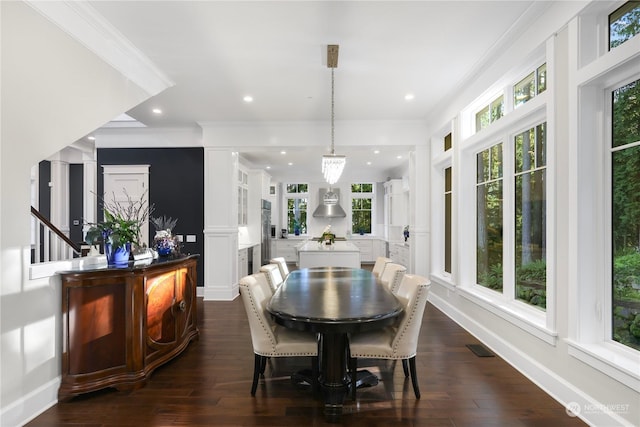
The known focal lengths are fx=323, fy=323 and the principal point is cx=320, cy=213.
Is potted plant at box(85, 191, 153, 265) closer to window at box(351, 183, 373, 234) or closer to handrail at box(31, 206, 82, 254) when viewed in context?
handrail at box(31, 206, 82, 254)

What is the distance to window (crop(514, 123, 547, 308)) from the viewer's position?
277 cm

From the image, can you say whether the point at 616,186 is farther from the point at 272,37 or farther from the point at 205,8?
the point at 205,8

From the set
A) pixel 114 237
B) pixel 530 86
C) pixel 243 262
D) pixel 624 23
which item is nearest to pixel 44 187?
pixel 243 262

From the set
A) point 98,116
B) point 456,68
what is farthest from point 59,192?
point 456,68

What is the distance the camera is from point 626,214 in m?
1.98

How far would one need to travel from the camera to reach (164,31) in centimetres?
281

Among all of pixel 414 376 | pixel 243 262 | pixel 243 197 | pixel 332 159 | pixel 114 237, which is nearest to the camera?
pixel 414 376

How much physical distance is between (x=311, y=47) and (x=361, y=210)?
7.59 m

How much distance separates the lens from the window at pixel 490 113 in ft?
11.4

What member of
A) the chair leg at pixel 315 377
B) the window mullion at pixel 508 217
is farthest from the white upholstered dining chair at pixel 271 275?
the window mullion at pixel 508 217

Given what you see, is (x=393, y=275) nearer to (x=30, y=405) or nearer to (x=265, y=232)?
(x=30, y=405)

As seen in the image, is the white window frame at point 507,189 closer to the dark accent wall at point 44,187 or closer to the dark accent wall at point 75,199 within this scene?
the dark accent wall at point 75,199

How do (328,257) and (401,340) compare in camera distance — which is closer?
(401,340)

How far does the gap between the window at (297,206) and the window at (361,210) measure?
152cm
